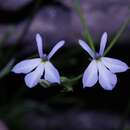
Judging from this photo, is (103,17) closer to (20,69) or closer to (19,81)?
(19,81)

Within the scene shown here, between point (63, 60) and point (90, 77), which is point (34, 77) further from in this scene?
point (63, 60)

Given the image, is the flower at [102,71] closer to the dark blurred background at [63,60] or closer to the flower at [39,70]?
the flower at [39,70]

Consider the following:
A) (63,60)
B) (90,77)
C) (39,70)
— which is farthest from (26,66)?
(63,60)

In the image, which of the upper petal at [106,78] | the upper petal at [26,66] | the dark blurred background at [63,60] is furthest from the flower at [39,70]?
the dark blurred background at [63,60]

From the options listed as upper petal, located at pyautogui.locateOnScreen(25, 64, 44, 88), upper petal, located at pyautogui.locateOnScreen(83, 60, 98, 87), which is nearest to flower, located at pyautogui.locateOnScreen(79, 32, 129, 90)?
upper petal, located at pyautogui.locateOnScreen(83, 60, 98, 87)

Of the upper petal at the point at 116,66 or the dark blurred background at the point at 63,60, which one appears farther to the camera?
the dark blurred background at the point at 63,60

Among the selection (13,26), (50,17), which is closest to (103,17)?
(50,17)
